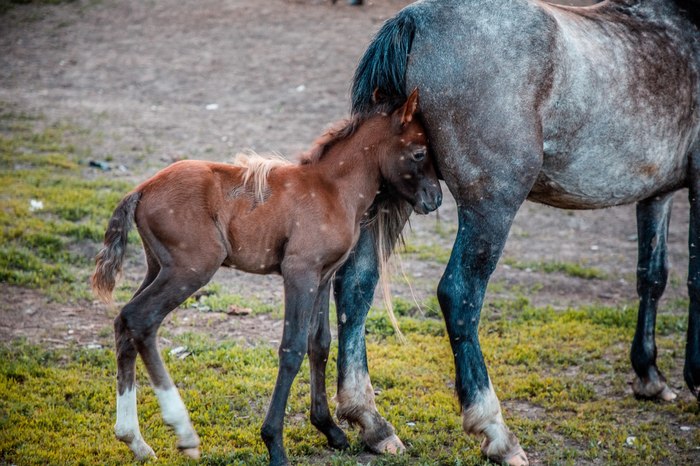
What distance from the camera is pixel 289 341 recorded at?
4180mm

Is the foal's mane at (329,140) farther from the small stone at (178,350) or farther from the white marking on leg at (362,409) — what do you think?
the small stone at (178,350)

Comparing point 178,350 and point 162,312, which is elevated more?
point 162,312

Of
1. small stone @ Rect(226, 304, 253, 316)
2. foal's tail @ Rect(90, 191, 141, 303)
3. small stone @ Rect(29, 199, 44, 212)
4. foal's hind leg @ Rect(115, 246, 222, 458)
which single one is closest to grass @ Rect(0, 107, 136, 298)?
small stone @ Rect(29, 199, 44, 212)

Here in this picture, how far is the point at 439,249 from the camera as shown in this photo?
8398mm

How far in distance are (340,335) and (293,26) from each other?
13.0 m

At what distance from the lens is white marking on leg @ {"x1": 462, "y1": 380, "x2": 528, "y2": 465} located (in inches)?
176

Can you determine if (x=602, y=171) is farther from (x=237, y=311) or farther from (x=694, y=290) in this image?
(x=237, y=311)

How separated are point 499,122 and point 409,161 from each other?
55cm

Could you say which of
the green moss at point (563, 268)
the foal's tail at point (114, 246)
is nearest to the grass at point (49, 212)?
the foal's tail at point (114, 246)

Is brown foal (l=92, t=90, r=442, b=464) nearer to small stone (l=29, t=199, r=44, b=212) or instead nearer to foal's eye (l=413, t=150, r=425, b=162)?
foal's eye (l=413, t=150, r=425, b=162)

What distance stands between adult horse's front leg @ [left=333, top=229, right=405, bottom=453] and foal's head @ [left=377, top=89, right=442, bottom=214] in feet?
2.05

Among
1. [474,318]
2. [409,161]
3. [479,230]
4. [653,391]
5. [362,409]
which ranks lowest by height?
[653,391]

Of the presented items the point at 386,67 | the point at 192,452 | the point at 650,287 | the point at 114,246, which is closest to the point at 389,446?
the point at 192,452

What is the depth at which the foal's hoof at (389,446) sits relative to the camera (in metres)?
4.64
